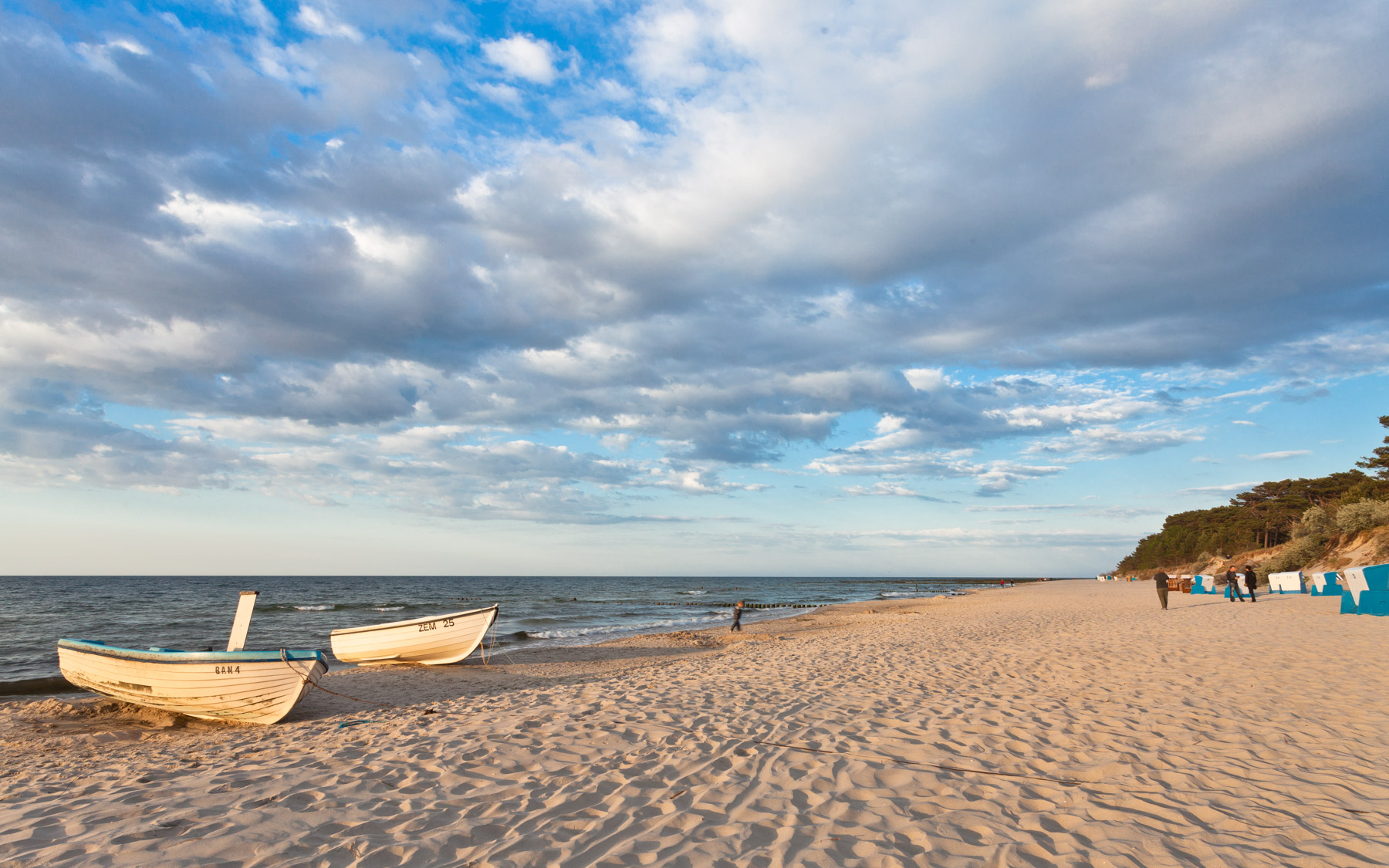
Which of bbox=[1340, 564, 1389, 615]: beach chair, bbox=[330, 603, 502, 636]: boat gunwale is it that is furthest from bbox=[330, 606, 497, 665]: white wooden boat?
bbox=[1340, 564, 1389, 615]: beach chair

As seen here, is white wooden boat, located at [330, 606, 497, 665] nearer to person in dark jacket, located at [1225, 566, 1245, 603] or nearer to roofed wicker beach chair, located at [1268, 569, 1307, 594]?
person in dark jacket, located at [1225, 566, 1245, 603]

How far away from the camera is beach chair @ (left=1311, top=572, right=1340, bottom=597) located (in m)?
25.9

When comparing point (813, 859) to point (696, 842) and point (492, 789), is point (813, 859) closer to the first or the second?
point (696, 842)

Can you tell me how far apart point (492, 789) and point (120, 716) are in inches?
405

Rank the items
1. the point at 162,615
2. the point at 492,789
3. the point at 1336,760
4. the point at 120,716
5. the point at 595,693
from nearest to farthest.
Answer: the point at 492,789
the point at 1336,760
the point at 595,693
the point at 120,716
the point at 162,615

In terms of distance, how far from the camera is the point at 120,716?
1130 centimetres

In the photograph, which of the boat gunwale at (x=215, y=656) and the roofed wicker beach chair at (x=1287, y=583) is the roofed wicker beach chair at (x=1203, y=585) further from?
the boat gunwale at (x=215, y=656)

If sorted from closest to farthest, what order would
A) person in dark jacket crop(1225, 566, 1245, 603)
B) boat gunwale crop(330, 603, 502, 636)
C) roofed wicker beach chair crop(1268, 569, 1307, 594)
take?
boat gunwale crop(330, 603, 502, 636)
person in dark jacket crop(1225, 566, 1245, 603)
roofed wicker beach chair crop(1268, 569, 1307, 594)

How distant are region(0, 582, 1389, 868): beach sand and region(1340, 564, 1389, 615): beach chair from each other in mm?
9942

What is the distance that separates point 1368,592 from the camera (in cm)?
1900

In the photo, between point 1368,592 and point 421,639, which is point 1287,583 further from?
point 421,639

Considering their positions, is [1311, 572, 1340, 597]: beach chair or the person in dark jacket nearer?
[1311, 572, 1340, 597]: beach chair

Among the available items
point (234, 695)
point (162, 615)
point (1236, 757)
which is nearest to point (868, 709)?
point (1236, 757)

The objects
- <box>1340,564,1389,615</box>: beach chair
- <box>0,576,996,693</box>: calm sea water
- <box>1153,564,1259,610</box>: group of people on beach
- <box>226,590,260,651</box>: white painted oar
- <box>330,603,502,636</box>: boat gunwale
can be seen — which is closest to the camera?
<box>226,590,260,651</box>: white painted oar
